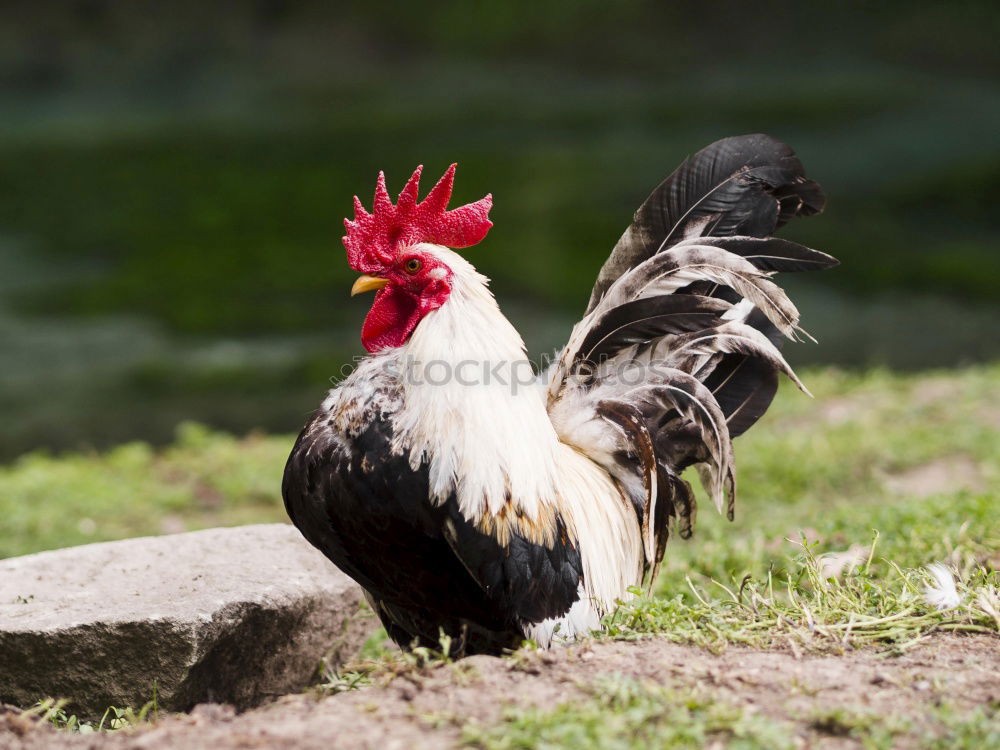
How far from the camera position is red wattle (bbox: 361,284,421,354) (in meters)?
Result: 3.14

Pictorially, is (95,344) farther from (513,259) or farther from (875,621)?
(875,621)

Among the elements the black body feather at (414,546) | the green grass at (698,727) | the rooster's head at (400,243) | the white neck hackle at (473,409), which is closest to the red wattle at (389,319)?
the rooster's head at (400,243)

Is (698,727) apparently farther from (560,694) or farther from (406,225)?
(406,225)

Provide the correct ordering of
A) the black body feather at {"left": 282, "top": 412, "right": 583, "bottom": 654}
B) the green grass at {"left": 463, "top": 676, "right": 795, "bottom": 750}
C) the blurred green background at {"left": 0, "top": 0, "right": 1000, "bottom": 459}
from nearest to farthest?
the green grass at {"left": 463, "top": 676, "right": 795, "bottom": 750}, the black body feather at {"left": 282, "top": 412, "right": 583, "bottom": 654}, the blurred green background at {"left": 0, "top": 0, "right": 1000, "bottom": 459}

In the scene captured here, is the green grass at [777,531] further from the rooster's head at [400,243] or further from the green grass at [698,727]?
the rooster's head at [400,243]

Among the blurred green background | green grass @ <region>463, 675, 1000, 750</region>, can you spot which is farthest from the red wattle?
the blurred green background

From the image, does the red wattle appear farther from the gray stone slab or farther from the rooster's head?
the gray stone slab

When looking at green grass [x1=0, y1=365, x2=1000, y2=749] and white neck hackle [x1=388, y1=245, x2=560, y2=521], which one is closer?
green grass [x1=0, y1=365, x2=1000, y2=749]

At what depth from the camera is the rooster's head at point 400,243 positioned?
3111 millimetres

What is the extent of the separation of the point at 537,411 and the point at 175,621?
127 cm

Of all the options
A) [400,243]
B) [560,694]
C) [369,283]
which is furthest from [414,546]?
[400,243]

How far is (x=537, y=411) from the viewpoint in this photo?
121 inches

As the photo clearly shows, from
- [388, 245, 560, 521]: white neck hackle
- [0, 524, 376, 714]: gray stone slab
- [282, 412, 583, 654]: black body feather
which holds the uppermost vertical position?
[388, 245, 560, 521]: white neck hackle

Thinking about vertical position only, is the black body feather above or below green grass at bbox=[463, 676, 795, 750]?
above
